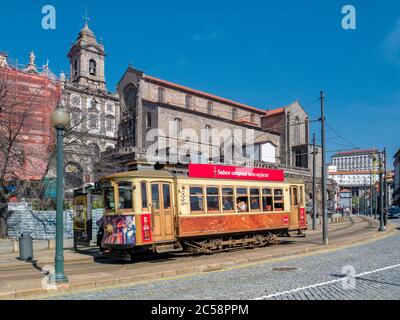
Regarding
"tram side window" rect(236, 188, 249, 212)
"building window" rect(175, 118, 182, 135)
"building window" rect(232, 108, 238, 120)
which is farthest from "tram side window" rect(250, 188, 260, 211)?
"building window" rect(232, 108, 238, 120)

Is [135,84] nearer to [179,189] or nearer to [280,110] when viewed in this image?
[280,110]

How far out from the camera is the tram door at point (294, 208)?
19.9 m

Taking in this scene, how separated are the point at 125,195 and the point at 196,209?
2773 millimetres

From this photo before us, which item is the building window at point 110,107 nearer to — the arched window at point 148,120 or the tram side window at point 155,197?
the arched window at point 148,120

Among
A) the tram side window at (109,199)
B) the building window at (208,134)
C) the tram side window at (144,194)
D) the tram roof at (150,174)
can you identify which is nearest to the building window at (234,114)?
the building window at (208,134)

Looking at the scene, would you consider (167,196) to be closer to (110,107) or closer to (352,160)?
(110,107)

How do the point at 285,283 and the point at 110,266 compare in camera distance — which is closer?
the point at 285,283

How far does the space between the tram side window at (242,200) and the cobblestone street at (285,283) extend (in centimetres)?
326

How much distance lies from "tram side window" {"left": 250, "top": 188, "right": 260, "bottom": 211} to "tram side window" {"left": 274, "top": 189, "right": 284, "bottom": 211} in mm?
1268

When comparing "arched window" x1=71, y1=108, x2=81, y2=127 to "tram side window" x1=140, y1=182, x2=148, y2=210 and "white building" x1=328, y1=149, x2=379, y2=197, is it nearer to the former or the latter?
"tram side window" x1=140, y1=182, x2=148, y2=210

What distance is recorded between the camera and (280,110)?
7831 cm

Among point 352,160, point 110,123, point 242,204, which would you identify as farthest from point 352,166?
point 242,204

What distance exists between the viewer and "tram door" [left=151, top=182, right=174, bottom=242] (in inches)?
574

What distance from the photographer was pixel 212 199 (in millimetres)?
16359
